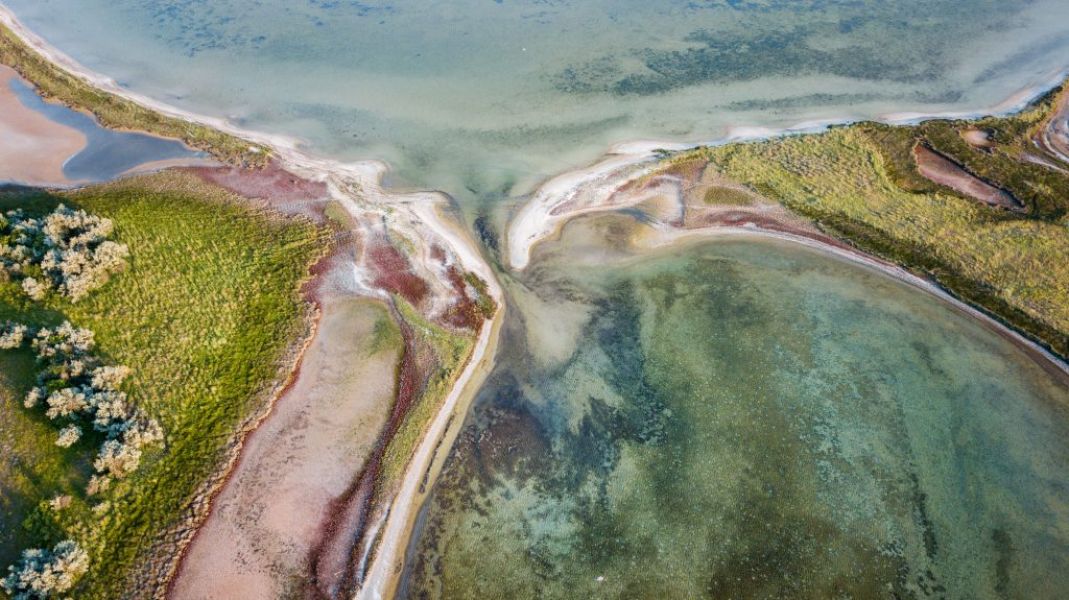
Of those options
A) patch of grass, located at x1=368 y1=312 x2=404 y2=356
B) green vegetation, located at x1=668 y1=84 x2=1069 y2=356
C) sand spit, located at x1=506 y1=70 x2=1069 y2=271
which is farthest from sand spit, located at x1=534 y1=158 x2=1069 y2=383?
patch of grass, located at x1=368 y1=312 x2=404 y2=356

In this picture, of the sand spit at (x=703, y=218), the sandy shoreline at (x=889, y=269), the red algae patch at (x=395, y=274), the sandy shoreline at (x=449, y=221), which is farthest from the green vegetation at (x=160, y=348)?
the sandy shoreline at (x=889, y=269)

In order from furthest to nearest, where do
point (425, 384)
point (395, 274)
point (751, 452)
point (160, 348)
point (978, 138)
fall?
point (978, 138), point (395, 274), point (425, 384), point (160, 348), point (751, 452)

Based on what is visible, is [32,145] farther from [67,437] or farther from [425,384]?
[425,384]

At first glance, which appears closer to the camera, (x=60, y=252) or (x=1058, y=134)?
(x=60, y=252)

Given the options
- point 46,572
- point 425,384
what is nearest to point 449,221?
point 425,384

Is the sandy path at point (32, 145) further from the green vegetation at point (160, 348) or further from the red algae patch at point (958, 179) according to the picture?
the red algae patch at point (958, 179)

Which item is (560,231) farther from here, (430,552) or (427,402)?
(430,552)

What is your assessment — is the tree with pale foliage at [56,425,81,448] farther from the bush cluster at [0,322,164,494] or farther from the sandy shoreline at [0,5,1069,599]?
the sandy shoreline at [0,5,1069,599]
